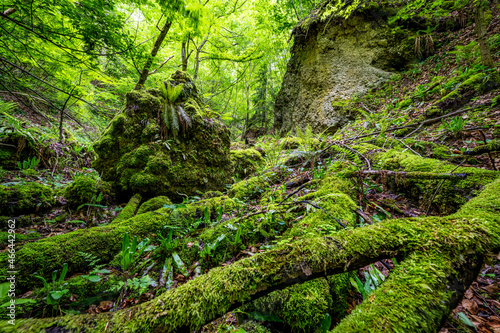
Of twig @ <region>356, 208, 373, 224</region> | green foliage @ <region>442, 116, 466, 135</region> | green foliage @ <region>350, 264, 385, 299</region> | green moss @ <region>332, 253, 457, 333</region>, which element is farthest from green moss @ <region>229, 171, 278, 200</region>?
green foliage @ <region>442, 116, 466, 135</region>

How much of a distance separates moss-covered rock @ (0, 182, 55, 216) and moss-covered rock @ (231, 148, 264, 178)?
4.35 m

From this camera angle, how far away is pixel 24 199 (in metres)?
2.85

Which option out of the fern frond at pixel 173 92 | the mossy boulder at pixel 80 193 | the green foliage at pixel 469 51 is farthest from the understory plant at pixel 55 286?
the green foliage at pixel 469 51

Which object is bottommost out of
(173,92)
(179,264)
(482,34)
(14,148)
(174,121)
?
(179,264)

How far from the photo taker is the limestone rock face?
308 inches

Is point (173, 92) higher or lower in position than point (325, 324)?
higher

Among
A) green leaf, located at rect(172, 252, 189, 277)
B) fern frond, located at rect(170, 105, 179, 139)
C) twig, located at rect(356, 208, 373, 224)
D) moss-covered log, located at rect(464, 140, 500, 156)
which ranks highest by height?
fern frond, located at rect(170, 105, 179, 139)

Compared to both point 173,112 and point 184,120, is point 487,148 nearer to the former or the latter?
point 184,120

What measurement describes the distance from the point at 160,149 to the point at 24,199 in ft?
7.46

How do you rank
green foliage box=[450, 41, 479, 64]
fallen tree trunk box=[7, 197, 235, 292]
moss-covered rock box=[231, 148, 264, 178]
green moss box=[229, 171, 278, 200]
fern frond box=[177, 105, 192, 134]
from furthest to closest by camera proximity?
moss-covered rock box=[231, 148, 264, 178], green foliage box=[450, 41, 479, 64], fern frond box=[177, 105, 192, 134], green moss box=[229, 171, 278, 200], fallen tree trunk box=[7, 197, 235, 292]

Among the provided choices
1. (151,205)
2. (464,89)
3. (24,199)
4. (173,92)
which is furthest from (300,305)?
(464,89)

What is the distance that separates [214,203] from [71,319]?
2.55m

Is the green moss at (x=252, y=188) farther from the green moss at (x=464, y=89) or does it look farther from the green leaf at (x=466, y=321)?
the green moss at (x=464, y=89)

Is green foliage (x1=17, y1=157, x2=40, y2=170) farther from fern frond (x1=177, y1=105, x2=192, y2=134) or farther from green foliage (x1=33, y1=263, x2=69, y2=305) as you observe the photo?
green foliage (x1=33, y1=263, x2=69, y2=305)
